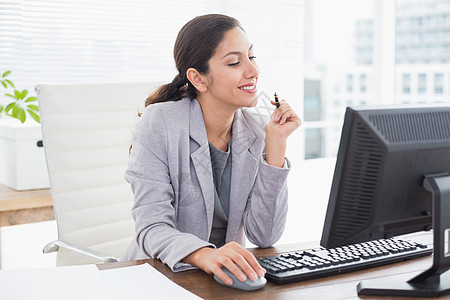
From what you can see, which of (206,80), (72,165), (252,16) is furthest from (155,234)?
(252,16)

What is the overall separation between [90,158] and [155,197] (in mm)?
574

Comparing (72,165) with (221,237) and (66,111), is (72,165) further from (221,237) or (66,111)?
(221,237)

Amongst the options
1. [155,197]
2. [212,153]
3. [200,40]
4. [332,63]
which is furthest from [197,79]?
[332,63]

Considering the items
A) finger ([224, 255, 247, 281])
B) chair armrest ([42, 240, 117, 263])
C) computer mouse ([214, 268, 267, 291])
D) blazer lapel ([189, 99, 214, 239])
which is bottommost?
chair armrest ([42, 240, 117, 263])

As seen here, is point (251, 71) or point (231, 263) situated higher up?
point (251, 71)

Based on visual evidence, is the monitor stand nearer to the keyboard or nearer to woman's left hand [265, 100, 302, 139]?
the keyboard

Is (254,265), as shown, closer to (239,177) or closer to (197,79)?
(239,177)

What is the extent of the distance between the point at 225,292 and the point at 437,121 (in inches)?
20.5

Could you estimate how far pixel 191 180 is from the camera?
5.22 feet

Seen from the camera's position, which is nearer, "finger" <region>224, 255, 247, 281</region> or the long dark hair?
"finger" <region>224, 255, 247, 281</region>

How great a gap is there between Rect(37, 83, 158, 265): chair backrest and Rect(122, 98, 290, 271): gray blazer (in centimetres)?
37

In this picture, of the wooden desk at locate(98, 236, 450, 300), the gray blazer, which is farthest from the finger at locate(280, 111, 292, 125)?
the wooden desk at locate(98, 236, 450, 300)

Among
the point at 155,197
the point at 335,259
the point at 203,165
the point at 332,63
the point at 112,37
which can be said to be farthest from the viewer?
the point at 332,63

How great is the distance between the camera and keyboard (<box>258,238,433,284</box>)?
119 centimetres
